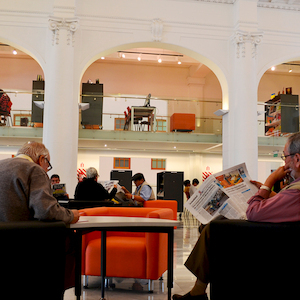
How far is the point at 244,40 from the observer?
954 centimetres

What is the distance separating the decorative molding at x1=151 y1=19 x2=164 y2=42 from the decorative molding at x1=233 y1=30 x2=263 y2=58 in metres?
2.03

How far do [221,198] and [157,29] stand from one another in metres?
7.69

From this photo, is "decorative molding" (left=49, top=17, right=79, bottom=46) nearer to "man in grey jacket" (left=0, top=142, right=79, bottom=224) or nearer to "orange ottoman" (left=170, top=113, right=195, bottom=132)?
"orange ottoman" (left=170, top=113, right=195, bottom=132)

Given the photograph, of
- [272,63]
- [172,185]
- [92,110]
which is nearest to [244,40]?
[272,63]

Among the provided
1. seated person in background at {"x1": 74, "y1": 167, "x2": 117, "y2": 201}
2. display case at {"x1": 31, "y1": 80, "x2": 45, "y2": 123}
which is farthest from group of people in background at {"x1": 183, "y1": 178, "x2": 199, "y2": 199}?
seated person in background at {"x1": 74, "y1": 167, "x2": 117, "y2": 201}

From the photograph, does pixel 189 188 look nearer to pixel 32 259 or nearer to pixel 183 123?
pixel 183 123

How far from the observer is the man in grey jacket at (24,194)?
7.21 ft

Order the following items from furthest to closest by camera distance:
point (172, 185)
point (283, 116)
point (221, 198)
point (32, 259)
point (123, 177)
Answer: point (123, 177) → point (172, 185) → point (283, 116) → point (221, 198) → point (32, 259)

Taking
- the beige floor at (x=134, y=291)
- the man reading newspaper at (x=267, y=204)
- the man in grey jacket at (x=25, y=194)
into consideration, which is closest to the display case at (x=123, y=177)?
the beige floor at (x=134, y=291)

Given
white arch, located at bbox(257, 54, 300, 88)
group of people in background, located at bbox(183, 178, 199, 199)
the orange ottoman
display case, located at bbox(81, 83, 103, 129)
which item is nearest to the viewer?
white arch, located at bbox(257, 54, 300, 88)

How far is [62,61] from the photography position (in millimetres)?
8898

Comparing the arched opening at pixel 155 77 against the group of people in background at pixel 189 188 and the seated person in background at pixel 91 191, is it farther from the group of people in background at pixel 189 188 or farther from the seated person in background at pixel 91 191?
the seated person in background at pixel 91 191

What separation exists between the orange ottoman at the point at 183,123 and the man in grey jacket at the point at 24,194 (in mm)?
10178

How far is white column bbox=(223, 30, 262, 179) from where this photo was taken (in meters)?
9.39
